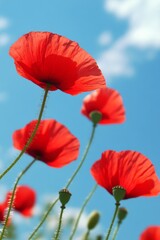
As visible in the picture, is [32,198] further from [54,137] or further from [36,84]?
[36,84]

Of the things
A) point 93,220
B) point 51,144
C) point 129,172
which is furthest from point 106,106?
point 129,172

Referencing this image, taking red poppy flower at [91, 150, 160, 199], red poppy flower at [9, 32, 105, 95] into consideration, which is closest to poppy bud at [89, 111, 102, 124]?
red poppy flower at [91, 150, 160, 199]

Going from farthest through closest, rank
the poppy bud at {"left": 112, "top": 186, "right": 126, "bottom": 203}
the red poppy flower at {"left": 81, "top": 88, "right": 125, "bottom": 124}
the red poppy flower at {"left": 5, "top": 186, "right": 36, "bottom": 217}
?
the red poppy flower at {"left": 5, "top": 186, "right": 36, "bottom": 217}
the red poppy flower at {"left": 81, "top": 88, "right": 125, "bottom": 124}
the poppy bud at {"left": 112, "top": 186, "right": 126, "bottom": 203}

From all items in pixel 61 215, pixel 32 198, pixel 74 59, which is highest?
pixel 32 198

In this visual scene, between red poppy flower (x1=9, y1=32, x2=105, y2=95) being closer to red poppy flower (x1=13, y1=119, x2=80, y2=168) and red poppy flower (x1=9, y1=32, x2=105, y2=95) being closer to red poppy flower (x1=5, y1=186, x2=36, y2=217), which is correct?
red poppy flower (x1=13, y1=119, x2=80, y2=168)

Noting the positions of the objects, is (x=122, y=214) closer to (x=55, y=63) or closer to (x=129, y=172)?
(x=129, y=172)

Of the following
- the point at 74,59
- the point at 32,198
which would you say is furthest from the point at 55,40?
the point at 32,198

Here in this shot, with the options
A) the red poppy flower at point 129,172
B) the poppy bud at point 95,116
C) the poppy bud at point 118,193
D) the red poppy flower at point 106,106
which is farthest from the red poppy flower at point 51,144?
the red poppy flower at point 106,106
